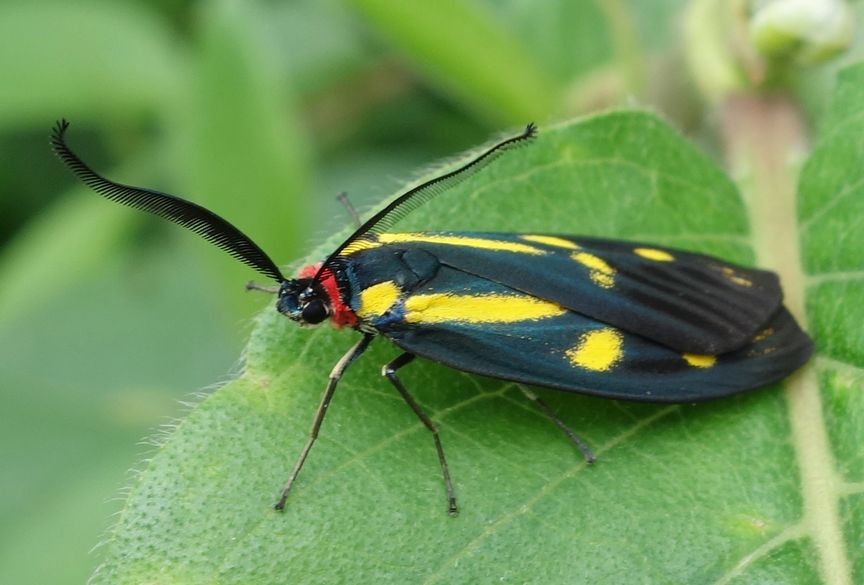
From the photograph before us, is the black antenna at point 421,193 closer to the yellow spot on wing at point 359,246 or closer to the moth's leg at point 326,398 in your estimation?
the yellow spot on wing at point 359,246

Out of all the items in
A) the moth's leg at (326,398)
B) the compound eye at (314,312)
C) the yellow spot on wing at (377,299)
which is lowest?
the moth's leg at (326,398)

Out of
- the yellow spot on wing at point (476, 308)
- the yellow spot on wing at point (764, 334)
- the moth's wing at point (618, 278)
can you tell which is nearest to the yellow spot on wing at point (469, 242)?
the moth's wing at point (618, 278)

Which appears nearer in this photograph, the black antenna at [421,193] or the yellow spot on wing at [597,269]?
the black antenna at [421,193]

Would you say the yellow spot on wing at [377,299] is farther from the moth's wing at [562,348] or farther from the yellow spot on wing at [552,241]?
the yellow spot on wing at [552,241]

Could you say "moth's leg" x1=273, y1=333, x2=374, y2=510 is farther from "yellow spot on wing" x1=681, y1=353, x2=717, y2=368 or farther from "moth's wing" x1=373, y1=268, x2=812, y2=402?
"yellow spot on wing" x1=681, y1=353, x2=717, y2=368

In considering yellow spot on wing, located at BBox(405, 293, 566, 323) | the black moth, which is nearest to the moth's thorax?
the black moth

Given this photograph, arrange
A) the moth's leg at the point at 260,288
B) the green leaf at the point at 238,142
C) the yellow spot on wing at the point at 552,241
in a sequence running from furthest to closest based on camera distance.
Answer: the green leaf at the point at 238,142 < the moth's leg at the point at 260,288 < the yellow spot on wing at the point at 552,241

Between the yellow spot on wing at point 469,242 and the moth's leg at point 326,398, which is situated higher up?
the yellow spot on wing at point 469,242

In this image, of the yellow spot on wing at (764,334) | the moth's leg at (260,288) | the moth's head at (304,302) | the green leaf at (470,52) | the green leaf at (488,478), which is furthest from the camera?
the green leaf at (470,52)
